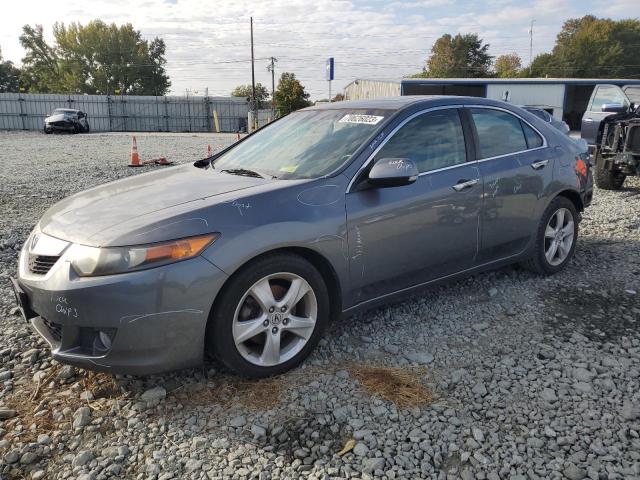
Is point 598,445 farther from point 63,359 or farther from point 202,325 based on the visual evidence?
point 63,359

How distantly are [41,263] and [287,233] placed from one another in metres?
1.34

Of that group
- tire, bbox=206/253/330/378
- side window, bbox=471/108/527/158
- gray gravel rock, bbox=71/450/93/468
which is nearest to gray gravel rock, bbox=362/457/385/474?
tire, bbox=206/253/330/378

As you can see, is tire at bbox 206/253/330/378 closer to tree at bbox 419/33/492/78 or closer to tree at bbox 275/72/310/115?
tree at bbox 275/72/310/115

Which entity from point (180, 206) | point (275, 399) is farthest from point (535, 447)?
point (180, 206)

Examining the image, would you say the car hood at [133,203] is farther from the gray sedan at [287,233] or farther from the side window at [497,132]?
the side window at [497,132]

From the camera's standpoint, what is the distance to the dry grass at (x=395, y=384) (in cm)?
288

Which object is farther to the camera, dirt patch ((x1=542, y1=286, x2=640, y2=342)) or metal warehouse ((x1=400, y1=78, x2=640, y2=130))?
metal warehouse ((x1=400, y1=78, x2=640, y2=130))

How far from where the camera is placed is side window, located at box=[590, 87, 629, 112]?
10.1 meters

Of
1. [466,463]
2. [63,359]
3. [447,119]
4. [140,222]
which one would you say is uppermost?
[447,119]

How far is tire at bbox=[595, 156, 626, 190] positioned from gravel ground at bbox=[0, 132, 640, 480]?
5.58m

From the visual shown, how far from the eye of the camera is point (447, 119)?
393 cm

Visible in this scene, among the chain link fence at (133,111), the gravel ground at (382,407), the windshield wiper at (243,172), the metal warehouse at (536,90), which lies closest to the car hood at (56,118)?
the chain link fence at (133,111)

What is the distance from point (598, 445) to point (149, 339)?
222 centimetres

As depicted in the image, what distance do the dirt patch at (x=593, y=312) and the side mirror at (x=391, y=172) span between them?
1.55m
